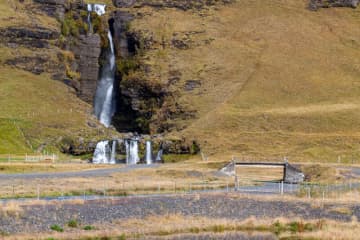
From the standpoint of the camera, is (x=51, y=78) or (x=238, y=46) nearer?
(x=51, y=78)

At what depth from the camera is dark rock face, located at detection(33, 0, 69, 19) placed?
153000mm

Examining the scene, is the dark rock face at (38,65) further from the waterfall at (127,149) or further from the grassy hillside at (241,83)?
the waterfall at (127,149)

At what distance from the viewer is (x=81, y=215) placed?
172 feet

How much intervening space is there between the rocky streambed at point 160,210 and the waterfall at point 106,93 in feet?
260

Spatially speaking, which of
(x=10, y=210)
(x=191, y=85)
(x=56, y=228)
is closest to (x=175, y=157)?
Result: (x=191, y=85)

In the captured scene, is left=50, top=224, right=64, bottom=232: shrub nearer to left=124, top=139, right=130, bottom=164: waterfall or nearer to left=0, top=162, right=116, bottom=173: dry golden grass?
left=0, top=162, right=116, bottom=173: dry golden grass

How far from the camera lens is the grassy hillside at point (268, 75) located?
117163 mm

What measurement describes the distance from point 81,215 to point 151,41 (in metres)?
105

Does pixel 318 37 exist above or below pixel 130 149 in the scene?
above

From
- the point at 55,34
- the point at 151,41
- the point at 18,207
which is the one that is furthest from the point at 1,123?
the point at 18,207

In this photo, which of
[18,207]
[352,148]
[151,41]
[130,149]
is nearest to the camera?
[18,207]

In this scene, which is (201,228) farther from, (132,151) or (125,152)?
(132,151)

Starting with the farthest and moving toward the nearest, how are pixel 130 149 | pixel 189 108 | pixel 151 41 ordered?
pixel 151 41 → pixel 189 108 → pixel 130 149

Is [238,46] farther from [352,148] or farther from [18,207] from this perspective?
[18,207]
